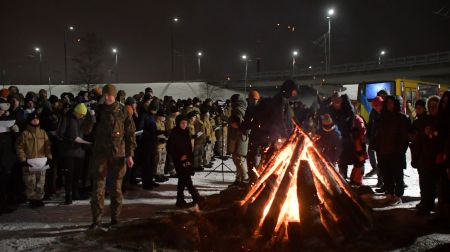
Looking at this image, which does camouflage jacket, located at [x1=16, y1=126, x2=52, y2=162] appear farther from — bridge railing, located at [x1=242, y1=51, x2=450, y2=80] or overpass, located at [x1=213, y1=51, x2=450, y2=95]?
bridge railing, located at [x1=242, y1=51, x2=450, y2=80]

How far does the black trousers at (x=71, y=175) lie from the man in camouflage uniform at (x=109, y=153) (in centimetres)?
206

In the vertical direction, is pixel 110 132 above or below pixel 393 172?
above

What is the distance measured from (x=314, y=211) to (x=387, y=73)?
47325 millimetres

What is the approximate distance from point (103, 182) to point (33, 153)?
233cm

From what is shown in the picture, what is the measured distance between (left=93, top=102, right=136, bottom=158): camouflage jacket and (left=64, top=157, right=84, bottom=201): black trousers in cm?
220

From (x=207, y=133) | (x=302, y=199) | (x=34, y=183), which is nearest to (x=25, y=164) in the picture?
(x=34, y=183)

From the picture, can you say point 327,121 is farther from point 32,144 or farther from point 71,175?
point 32,144

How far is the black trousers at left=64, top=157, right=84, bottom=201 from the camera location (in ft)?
27.0

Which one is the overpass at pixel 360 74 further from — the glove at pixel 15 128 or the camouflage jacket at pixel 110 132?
the camouflage jacket at pixel 110 132

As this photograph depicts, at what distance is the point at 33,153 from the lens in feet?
25.7

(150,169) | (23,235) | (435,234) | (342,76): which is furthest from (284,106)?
(342,76)

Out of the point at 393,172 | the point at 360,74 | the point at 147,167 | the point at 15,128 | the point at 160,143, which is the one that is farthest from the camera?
the point at 360,74

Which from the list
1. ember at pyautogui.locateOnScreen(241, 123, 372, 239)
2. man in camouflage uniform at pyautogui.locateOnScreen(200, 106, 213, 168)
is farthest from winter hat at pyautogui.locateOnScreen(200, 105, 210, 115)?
ember at pyautogui.locateOnScreen(241, 123, 372, 239)

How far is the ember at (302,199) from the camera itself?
5758 mm
